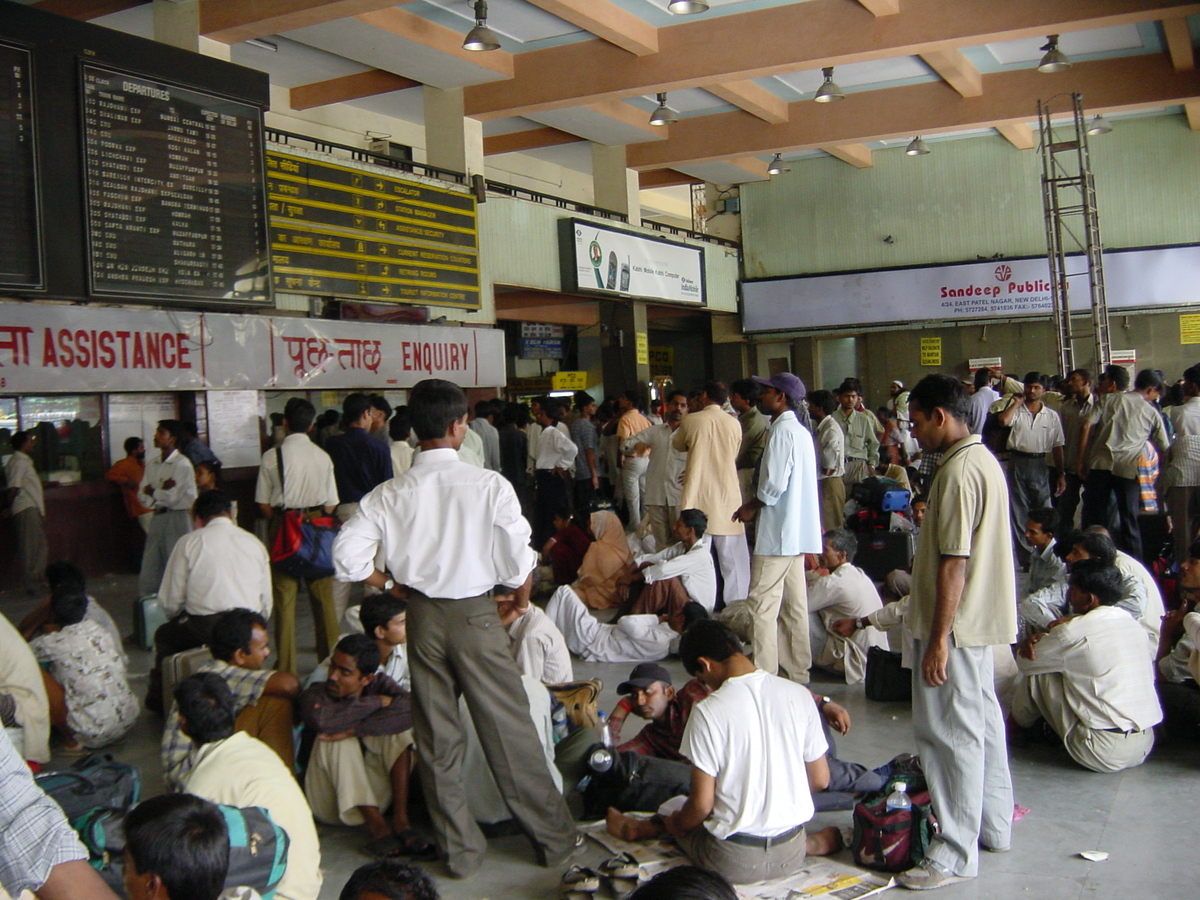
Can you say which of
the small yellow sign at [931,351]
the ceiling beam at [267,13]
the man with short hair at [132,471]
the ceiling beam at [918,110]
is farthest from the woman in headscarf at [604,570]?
the small yellow sign at [931,351]

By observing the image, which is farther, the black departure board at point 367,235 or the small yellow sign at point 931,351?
the small yellow sign at point 931,351

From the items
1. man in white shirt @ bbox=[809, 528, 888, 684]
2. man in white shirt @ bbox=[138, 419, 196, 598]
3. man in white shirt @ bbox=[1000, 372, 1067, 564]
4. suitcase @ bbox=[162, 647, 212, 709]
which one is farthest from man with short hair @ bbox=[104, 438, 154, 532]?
man in white shirt @ bbox=[1000, 372, 1067, 564]

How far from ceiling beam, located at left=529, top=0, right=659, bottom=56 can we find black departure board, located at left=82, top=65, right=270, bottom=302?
269 cm

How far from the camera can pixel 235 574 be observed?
4902 millimetres

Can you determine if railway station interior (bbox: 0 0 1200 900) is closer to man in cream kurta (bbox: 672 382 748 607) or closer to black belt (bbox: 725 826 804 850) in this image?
black belt (bbox: 725 826 804 850)

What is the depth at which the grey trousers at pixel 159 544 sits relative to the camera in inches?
269

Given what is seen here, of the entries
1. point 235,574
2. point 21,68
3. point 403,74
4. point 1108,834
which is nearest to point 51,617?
point 235,574

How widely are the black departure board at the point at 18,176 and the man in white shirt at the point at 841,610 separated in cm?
501

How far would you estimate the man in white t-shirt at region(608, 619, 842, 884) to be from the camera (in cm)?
304

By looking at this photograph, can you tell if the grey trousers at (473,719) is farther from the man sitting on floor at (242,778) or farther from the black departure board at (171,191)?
the black departure board at (171,191)

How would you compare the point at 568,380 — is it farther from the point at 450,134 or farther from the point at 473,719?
the point at 473,719

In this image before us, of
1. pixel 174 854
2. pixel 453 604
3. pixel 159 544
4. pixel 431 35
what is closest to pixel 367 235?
pixel 431 35

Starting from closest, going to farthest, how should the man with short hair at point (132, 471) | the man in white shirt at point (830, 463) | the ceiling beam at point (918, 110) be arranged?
the man with short hair at point (132, 471) → the man in white shirt at point (830, 463) → the ceiling beam at point (918, 110)

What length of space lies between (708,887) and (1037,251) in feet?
50.3
